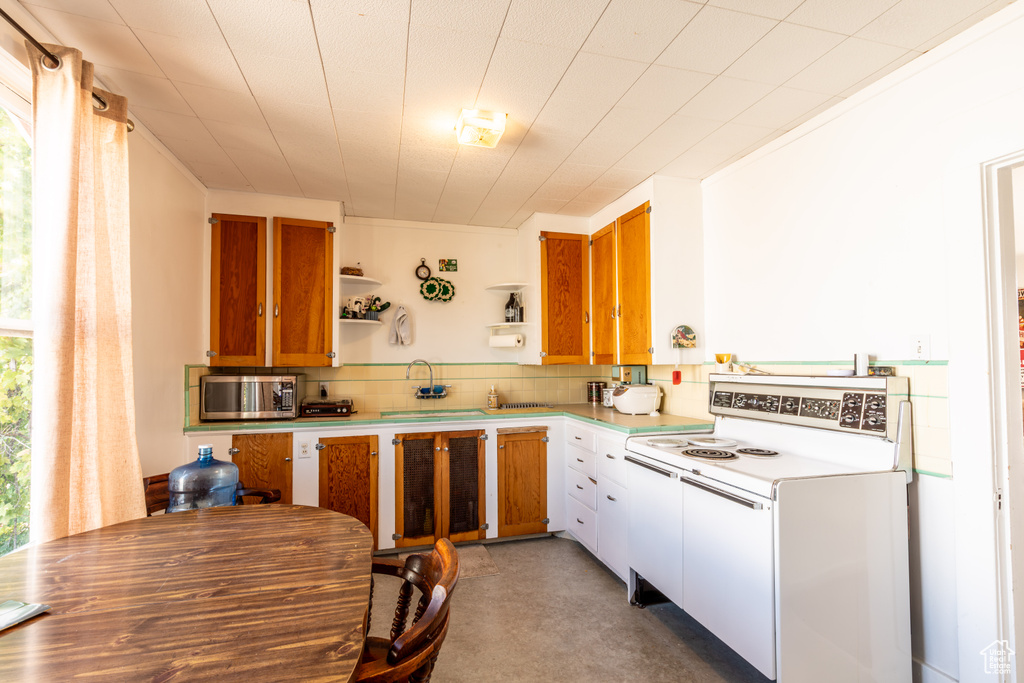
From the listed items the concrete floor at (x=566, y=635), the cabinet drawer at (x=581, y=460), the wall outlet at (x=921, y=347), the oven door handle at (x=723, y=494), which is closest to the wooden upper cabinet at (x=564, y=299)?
the cabinet drawer at (x=581, y=460)

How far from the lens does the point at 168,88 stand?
6.93 ft

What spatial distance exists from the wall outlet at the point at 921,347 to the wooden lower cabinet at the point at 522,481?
7.56ft

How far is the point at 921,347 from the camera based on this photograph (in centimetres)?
191

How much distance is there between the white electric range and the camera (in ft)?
5.65

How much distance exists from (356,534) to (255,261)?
104 inches

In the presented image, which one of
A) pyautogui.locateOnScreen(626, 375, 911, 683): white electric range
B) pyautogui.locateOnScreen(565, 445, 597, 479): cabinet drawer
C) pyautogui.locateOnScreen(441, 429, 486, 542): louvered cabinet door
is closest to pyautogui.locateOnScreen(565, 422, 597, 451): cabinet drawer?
pyautogui.locateOnScreen(565, 445, 597, 479): cabinet drawer

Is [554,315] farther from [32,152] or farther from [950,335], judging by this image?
[32,152]

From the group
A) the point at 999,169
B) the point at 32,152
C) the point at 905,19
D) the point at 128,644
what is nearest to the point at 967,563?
the point at 999,169

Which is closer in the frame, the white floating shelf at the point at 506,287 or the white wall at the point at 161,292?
the white wall at the point at 161,292

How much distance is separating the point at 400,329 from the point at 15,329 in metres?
2.49

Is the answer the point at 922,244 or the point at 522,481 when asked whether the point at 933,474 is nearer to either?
the point at 922,244

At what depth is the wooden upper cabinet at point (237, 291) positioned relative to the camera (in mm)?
3328

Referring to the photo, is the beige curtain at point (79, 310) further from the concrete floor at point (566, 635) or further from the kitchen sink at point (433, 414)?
the kitchen sink at point (433, 414)

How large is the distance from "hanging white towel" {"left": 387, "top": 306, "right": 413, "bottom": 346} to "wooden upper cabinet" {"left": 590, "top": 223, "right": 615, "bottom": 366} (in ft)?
5.17
